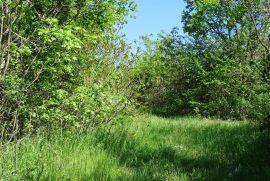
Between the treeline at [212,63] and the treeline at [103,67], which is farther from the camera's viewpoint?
the treeline at [212,63]

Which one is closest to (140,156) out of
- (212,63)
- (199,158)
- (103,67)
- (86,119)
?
(199,158)

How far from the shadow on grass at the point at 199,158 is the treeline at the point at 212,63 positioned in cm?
859

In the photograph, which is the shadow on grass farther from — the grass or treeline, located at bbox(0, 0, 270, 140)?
treeline, located at bbox(0, 0, 270, 140)

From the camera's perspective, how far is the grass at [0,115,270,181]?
17.9 ft

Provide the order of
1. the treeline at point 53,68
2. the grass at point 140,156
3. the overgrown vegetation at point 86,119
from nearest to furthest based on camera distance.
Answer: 1. the grass at point 140,156
2. the overgrown vegetation at point 86,119
3. the treeline at point 53,68

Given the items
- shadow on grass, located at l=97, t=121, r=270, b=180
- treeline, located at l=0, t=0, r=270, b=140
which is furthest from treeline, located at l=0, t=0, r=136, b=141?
shadow on grass, located at l=97, t=121, r=270, b=180

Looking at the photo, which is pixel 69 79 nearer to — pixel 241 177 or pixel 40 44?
pixel 40 44

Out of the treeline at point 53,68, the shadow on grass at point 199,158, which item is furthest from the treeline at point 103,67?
the shadow on grass at point 199,158

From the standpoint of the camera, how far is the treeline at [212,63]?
760 inches

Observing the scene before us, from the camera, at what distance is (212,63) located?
857 inches

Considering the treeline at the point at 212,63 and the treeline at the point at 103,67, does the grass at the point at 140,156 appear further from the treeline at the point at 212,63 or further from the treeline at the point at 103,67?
the treeline at the point at 212,63

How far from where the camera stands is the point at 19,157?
18.3ft

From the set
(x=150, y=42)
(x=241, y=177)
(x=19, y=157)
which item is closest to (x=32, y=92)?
(x=19, y=157)

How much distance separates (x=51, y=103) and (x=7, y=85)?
58.4 inches
